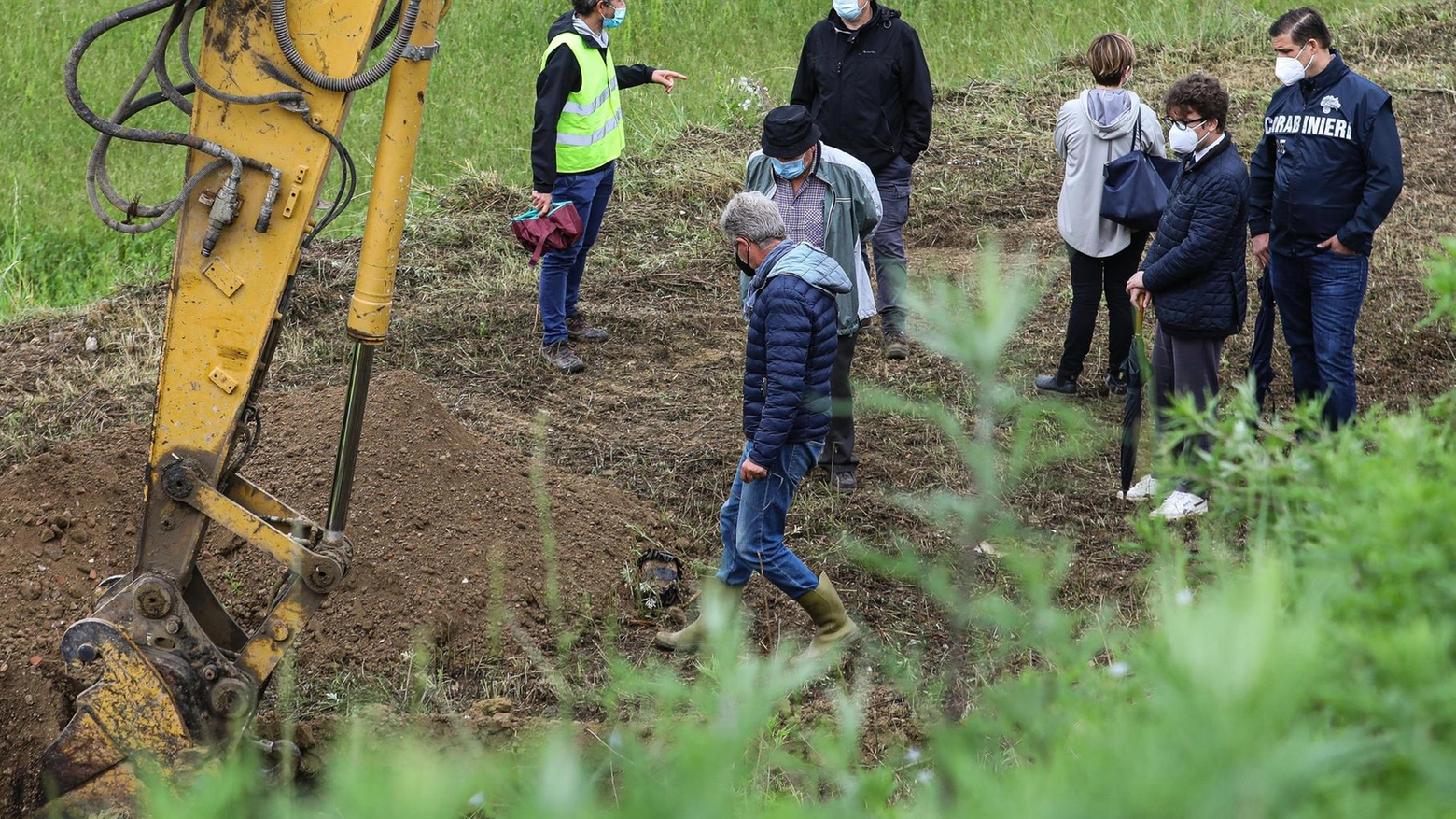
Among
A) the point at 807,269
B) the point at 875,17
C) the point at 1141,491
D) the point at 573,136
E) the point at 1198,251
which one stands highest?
the point at 875,17

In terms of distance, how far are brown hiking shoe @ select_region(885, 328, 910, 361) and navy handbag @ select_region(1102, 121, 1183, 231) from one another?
1534 mm

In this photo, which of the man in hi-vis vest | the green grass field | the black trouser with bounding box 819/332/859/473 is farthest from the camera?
the green grass field

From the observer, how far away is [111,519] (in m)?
5.67

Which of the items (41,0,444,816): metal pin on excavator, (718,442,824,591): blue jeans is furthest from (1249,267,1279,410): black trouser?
(41,0,444,816): metal pin on excavator

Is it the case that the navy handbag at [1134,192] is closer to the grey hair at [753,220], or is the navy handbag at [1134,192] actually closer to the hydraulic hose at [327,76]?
the grey hair at [753,220]

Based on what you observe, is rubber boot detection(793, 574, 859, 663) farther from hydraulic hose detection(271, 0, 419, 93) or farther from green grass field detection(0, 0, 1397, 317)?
green grass field detection(0, 0, 1397, 317)

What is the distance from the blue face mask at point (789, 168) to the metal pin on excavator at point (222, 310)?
2032 mm

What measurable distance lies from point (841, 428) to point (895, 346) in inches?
64.6

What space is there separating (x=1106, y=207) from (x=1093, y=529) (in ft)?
5.35

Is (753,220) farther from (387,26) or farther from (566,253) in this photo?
(566,253)

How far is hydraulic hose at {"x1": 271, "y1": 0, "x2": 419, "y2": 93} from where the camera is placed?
3.78 m

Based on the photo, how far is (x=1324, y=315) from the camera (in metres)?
5.89

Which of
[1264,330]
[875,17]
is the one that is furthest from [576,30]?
[1264,330]

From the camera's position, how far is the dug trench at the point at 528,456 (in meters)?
5.15
